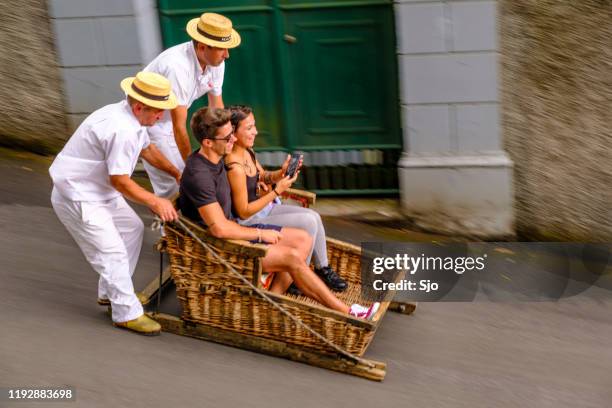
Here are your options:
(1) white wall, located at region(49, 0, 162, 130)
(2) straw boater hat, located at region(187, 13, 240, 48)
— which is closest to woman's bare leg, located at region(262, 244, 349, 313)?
(2) straw boater hat, located at region(187, 13, 240, 48)

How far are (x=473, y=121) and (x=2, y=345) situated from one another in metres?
4.14

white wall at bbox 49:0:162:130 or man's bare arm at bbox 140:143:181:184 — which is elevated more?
white wall at bbox 49:0:162:130

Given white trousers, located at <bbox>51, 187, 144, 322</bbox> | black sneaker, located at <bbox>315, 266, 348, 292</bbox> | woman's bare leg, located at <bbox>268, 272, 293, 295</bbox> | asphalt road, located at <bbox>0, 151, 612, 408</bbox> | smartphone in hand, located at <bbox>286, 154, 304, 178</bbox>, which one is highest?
smartphone in hand, located at <bbox>286, 154, 304, 178</bbox>

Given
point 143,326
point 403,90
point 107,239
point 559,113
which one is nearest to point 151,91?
point 107,239

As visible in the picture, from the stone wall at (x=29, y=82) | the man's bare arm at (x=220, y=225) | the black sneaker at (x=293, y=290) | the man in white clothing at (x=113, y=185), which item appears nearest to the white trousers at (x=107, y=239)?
the man in white clothing at (x=113, y=185)

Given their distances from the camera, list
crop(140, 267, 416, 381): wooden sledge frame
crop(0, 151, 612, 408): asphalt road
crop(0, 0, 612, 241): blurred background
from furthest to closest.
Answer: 1. crop(0, 0, 612, 241): blurred background
2. crop(140, 267, 416, 381): wooden sledge frame
3. crop(0, 151, 612, 408): asphalt road

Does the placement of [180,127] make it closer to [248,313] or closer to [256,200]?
[256,200]

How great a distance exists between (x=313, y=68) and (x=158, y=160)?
7.43 ft

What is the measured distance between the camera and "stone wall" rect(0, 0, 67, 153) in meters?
8.16

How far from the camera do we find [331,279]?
6273 mm

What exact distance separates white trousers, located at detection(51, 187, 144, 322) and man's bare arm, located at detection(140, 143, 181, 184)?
1.33 ft

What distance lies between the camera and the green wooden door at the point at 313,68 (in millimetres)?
7805

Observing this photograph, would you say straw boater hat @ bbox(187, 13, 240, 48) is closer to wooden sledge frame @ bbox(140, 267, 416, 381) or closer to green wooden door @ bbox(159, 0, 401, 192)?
green wooden door @ bbox(159, 0, 401, 192)

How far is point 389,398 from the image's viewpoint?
18.2 feet
